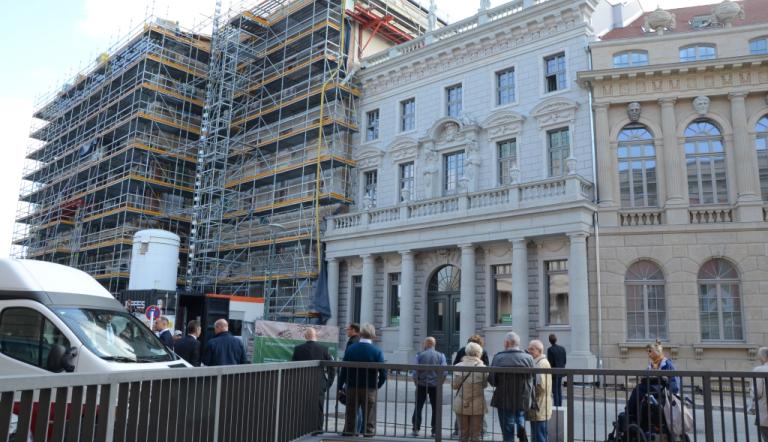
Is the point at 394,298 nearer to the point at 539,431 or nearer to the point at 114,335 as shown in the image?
the point at 539,431

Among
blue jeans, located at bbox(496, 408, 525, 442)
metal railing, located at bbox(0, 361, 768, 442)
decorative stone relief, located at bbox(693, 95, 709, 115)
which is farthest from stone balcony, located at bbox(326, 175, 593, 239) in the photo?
blue jeans, located at bbox(496, 408, 525, 442)

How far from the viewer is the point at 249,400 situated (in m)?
7.32

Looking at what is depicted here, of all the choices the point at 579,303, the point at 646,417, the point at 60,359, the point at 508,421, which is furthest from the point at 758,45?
the point at 60,359

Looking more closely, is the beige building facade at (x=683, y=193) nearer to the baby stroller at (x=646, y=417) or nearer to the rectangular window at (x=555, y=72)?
the rectangular window at (x=555, y=72)

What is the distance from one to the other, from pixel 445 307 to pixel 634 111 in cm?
1065

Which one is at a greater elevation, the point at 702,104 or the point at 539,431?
the point at 702,104

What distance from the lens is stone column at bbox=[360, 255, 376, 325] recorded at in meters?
28.5

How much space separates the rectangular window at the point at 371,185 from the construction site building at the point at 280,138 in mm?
845

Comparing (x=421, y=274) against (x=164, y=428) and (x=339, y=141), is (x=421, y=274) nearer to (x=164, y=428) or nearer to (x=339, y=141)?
(x=339, y=141)

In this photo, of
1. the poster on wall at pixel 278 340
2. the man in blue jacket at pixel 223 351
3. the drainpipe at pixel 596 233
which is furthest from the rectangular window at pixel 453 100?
the man in blue jacket at pixel 223 351

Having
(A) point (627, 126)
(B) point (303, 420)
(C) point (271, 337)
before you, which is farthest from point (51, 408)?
(A) point (627, 126)

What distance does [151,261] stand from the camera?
35.0m

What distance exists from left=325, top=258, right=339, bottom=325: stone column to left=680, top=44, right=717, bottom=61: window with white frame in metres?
16.9

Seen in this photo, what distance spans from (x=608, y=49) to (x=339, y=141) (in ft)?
45.2
